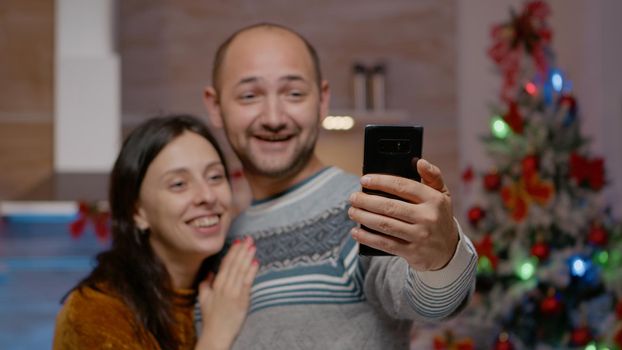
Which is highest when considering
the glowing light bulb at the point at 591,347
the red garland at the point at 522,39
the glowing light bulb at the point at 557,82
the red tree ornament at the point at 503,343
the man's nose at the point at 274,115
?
the red garland at the point at 522,39

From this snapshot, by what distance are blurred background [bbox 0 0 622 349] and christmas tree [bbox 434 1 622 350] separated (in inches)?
6.7

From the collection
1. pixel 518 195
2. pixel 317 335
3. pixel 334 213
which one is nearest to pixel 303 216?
pixel 334 213

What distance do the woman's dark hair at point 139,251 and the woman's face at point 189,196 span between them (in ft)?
0.08

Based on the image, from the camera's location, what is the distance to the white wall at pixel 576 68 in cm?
366

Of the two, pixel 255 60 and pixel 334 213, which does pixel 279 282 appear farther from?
pixel 255 60

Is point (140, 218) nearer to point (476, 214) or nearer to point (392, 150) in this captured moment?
point (392, 150)

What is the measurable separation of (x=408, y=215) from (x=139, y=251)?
3.06 ft

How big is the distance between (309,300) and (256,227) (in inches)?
9.8

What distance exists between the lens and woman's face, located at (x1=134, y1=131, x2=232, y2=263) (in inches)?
66.4

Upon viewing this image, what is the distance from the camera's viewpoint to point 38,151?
427 cm

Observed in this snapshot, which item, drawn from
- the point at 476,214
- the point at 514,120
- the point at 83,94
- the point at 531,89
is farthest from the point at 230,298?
the point at 83,94

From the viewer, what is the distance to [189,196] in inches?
66.7

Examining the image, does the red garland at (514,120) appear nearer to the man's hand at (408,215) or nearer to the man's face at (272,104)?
the man's face at (272,104)

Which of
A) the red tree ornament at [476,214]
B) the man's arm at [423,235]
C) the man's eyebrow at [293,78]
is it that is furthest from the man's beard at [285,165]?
the red tree ornament at [476,214]
